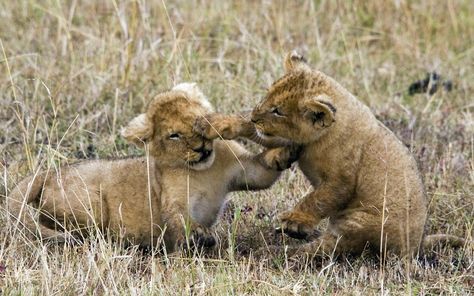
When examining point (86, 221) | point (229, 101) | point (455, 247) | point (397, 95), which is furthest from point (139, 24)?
point (455, 247)

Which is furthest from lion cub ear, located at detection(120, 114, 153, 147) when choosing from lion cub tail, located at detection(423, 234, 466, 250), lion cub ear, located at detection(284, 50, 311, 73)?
lion cub tail, located at detection(423, 234, 466, 250)

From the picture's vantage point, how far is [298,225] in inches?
260

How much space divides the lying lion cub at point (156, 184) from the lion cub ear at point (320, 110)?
47 cm

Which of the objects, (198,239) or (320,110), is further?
(198,239)

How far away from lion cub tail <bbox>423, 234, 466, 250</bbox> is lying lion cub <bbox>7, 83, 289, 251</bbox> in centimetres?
112

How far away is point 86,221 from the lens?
730 centimetres

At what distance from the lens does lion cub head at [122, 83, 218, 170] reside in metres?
6.80

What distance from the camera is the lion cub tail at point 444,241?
7086mm

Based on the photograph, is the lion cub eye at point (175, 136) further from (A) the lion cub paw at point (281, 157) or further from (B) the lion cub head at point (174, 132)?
(A) the lion cub paw at point (281, 157)

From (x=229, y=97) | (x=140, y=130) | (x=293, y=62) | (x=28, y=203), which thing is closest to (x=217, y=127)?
(x=140, y=130)

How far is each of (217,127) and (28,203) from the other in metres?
1.56

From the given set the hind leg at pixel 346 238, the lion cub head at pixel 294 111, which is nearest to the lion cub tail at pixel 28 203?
the lion cub head at pixel 294 111

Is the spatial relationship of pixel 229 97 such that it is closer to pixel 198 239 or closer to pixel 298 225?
pixel 198 239

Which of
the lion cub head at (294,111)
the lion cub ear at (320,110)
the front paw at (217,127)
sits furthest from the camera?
the front paw at (217,127)
